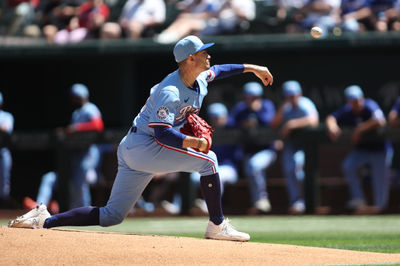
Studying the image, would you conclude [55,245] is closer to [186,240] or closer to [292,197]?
[186,240]

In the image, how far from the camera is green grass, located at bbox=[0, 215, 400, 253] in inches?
285

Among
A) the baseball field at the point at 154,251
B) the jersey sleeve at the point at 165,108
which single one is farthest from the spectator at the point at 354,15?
the jersey sleeve at the point at 165,108

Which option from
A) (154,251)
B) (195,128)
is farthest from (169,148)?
(154,251)

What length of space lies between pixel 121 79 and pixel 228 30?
190 centimetres

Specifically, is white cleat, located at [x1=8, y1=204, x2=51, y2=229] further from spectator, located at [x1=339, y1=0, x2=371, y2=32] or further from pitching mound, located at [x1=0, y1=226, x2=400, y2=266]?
spectator, located at [x1=339, y1=0, x2=371, y2=32]

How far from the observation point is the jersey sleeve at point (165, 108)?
18.3ft

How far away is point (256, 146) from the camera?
37.4 ft

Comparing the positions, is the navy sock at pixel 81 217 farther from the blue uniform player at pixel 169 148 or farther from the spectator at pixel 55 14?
the spectator at pixel 55 14

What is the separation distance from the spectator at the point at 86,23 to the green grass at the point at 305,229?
3441 millimetres

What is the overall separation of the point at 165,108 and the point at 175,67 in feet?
22.8

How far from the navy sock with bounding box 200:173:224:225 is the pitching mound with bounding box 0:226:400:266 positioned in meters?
0.26

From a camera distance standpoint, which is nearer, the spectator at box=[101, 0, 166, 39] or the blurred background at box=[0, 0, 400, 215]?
the blurred background at box=[0, 0, 400, 215]

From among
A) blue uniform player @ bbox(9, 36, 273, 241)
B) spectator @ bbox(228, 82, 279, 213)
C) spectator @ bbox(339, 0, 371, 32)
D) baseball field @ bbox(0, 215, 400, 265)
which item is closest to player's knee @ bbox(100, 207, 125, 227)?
blue uniform player @ bbox(9, 36, 273, 241)

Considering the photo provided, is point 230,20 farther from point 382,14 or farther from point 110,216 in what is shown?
point 110,216
